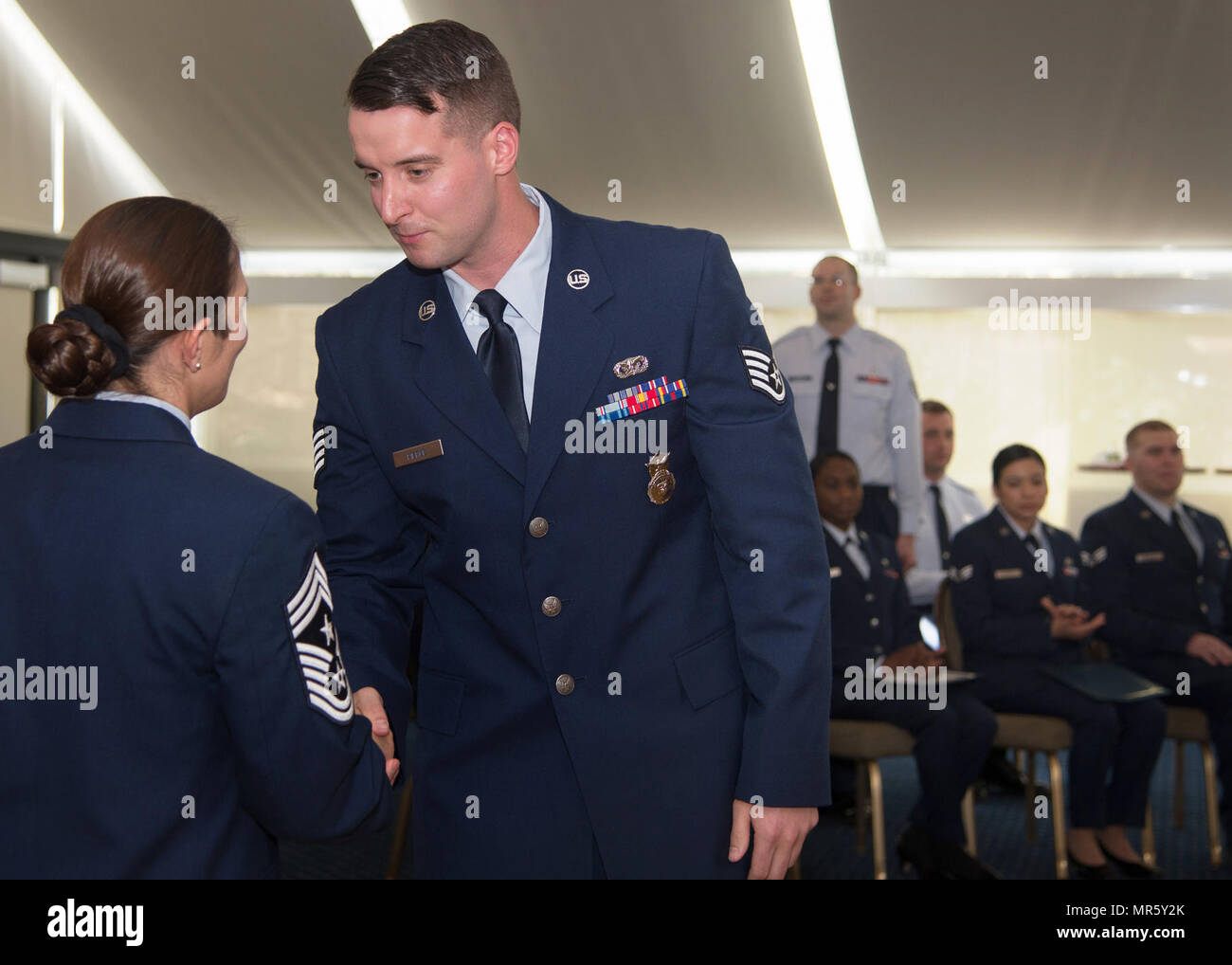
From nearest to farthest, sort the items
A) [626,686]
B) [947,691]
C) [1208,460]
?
[626,686] < [947,691] < [1208,460]

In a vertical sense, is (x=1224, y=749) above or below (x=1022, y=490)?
below

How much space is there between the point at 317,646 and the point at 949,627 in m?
3.25

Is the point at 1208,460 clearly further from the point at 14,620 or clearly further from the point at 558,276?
the point at 14,620

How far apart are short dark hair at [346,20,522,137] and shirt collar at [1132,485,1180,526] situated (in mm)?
3596

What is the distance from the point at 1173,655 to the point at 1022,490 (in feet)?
2.47

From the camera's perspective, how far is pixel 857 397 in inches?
182

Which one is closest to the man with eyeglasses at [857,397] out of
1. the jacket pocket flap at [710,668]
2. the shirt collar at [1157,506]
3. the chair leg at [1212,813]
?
the shirt collar at [1157,506]

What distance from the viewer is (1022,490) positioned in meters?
4.20

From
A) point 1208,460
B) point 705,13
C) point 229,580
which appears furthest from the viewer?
point 1208,460

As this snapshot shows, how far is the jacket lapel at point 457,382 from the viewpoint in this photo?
1402 millimetres

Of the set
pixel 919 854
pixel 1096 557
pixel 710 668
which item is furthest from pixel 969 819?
pixel 710 668

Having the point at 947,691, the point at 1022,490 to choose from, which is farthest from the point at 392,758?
the point at 1022,490

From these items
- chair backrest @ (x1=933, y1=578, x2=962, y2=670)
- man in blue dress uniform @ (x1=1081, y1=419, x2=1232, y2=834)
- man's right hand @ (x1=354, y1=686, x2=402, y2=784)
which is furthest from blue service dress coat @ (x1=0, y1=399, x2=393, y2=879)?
man in blue dress uniform @ (x1=1081, y1=419, x2=1232, y2=834)

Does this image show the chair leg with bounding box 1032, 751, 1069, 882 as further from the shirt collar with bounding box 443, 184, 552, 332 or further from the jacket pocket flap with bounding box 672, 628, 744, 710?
the shirt collar with bounding box 443, 184, 552, 332
